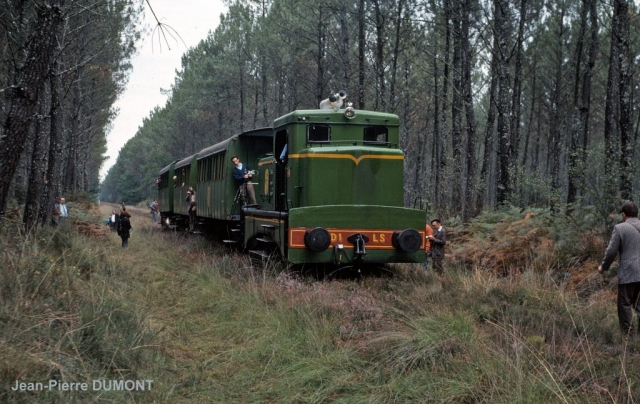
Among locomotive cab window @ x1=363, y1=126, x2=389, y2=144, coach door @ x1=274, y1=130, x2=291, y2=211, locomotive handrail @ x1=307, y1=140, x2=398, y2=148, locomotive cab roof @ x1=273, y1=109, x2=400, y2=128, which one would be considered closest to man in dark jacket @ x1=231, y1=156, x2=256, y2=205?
coach door @ x1=274, y1=130, x2=291, y2=211

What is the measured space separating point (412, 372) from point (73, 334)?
2.81 metres

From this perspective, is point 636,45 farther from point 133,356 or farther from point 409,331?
point 133,356

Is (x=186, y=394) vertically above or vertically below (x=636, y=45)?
below

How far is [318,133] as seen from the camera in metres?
10.4

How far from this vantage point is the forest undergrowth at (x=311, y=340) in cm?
457

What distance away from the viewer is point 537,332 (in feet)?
19.4

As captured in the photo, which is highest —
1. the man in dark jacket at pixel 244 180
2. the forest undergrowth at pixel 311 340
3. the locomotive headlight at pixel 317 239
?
the man in dark jacket at pixel 244 180

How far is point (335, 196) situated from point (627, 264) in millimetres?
4547

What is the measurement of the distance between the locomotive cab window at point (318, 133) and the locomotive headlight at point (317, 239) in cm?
192

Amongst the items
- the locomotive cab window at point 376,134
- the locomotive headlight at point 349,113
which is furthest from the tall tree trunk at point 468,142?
the locomotive headlight at point 349,113

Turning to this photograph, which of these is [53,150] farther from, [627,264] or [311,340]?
[627,264]

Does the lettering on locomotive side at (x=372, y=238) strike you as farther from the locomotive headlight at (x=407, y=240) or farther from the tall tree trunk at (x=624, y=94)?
the tall tree trunk at (x=624, y=94)

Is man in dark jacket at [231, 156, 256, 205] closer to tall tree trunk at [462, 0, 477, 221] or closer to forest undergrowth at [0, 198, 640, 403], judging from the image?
forest undergrowth at [0, 198, 640, 403]

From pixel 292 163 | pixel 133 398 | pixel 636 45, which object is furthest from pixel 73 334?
pixel 636 45
